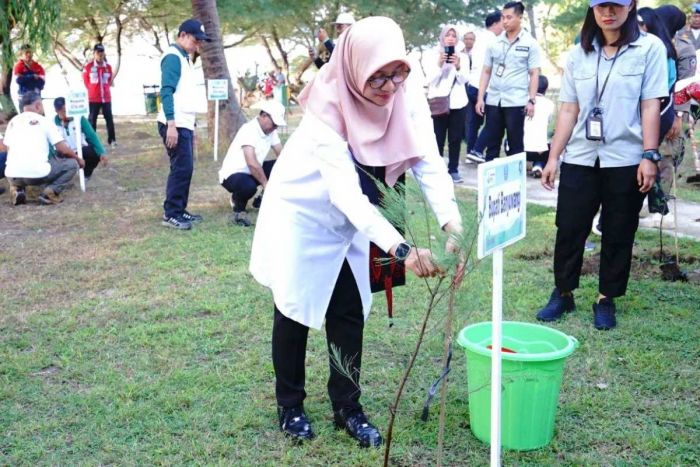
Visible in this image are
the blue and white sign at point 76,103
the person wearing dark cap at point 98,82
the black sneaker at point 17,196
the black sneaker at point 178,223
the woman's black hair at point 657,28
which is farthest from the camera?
the person wearing dark cap at point 98,82

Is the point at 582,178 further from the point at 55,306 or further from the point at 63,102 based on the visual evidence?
the point at 63,102

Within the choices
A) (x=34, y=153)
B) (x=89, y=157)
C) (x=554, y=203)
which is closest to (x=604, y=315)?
(x=554, y=203)

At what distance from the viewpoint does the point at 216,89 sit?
9.95m

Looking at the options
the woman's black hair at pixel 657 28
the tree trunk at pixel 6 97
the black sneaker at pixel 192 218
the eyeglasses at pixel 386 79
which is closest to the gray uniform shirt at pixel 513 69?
the woman's black hair at pixel 657 28

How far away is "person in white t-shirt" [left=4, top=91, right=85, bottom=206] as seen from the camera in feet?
23.6

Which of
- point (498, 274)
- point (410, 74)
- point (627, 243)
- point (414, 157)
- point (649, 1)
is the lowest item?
point (627, 243)

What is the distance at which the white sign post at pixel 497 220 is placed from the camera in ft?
6.23

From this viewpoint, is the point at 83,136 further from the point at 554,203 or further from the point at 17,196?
the point at 554,203

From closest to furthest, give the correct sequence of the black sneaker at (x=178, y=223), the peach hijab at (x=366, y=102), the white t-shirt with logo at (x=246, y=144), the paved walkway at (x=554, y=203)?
the peach hijab at (x=366, y=102), the paved walkway at (x=554, y=203), the white t-shirt with logo at (x=246, y=144), the black sneaker at (x=178, y=223)

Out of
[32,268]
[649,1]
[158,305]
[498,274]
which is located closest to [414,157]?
[498,274]

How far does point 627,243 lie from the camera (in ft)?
12.1

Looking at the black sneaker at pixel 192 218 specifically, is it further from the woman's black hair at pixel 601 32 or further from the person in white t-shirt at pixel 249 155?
the woman's black hair at pixel 601 32

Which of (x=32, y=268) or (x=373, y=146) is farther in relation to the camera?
(x=32, y=268)

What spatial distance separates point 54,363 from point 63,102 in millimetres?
5549
